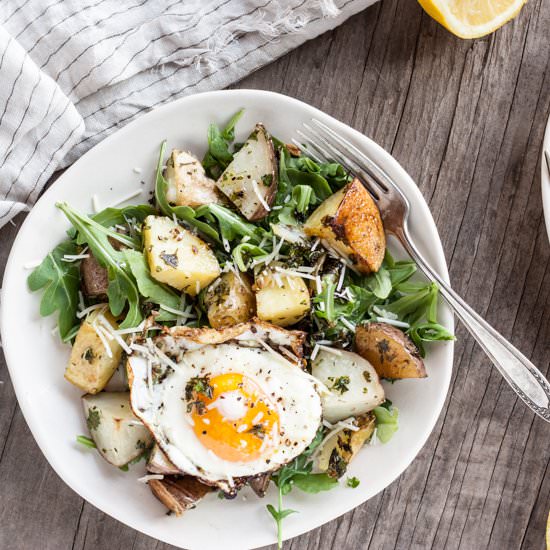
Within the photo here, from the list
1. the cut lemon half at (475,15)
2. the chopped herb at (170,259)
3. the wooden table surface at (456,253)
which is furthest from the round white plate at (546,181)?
the chopped herb at (170,259)

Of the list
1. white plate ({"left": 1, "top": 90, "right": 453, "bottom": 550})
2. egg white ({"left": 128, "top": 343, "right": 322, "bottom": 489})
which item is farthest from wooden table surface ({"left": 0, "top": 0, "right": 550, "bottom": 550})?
egg white ({"left": 128, "top": 343, "right": 322, "bottom": 489})

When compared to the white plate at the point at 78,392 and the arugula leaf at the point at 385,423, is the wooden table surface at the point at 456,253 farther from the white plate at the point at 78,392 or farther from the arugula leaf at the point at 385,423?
the arugula leaf at the point at 385,423

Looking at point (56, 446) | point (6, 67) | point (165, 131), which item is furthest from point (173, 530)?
point (6, 67)

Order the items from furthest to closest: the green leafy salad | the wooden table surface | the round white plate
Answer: the wooden table surface
the round white plate
the green leafy salad

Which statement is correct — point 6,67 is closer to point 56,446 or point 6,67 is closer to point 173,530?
point 56,446

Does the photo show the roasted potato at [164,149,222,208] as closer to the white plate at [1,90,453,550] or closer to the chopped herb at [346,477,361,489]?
the white plate at [1,90,453,550]
